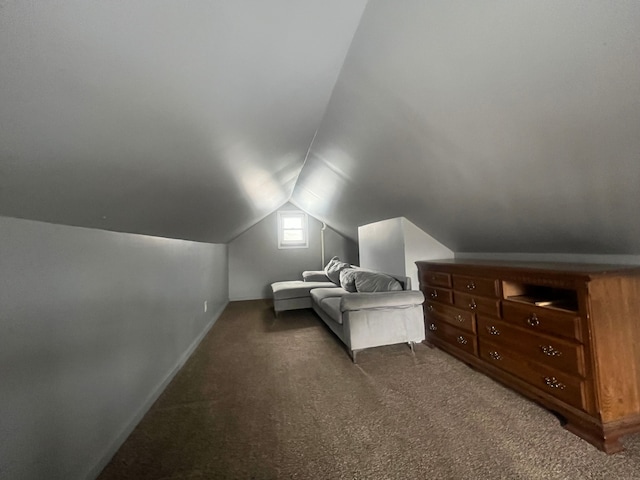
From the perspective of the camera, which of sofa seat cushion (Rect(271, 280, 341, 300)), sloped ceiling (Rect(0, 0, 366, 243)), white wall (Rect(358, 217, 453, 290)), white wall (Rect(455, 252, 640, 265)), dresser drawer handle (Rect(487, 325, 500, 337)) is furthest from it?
sofa seat cushion (Rect(271, 280, 341, 300))

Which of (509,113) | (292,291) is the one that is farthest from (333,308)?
(509,113)

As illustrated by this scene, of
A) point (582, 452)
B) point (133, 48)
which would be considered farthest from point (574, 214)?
point (133, 48)

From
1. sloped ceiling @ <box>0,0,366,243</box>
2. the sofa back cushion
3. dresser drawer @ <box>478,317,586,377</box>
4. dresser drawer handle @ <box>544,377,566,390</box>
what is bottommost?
dresser drawer handle @ <box>544,377,566,390</box>

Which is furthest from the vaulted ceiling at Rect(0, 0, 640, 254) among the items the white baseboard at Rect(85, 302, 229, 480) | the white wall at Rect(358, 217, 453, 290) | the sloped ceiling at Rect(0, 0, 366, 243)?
the white baseboard at Rect(85, 302, 229, 480)

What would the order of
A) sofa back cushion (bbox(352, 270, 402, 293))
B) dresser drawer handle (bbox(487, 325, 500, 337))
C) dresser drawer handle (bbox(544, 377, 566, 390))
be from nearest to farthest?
dresser drawer handle (bbox(544, 377, 566, 390)) → dresser drawer handle (bbox(487, 325, 500, 337)) → sofa back cushion (bbox(352, 270, 402, 293))

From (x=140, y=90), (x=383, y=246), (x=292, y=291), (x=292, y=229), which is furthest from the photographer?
(x=292, y=229)

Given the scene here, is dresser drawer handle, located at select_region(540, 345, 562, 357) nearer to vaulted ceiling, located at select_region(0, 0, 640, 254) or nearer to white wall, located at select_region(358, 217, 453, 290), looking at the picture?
vaulted ceiling, located at select_region(0, 0, 640, 254)

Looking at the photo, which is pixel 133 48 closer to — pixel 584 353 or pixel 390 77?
pixel 390 77

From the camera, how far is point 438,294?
2676mm

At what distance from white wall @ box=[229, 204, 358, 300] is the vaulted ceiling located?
3814 millimetres

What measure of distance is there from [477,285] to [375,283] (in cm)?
116

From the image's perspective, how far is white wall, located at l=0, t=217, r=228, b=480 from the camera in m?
0.92

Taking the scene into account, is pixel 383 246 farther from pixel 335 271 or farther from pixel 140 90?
pixel 140 90

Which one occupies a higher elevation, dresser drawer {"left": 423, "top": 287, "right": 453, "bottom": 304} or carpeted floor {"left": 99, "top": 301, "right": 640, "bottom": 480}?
dresser drawer {"left": 423, "top": 287, "right": 453, "bottom": 304}
